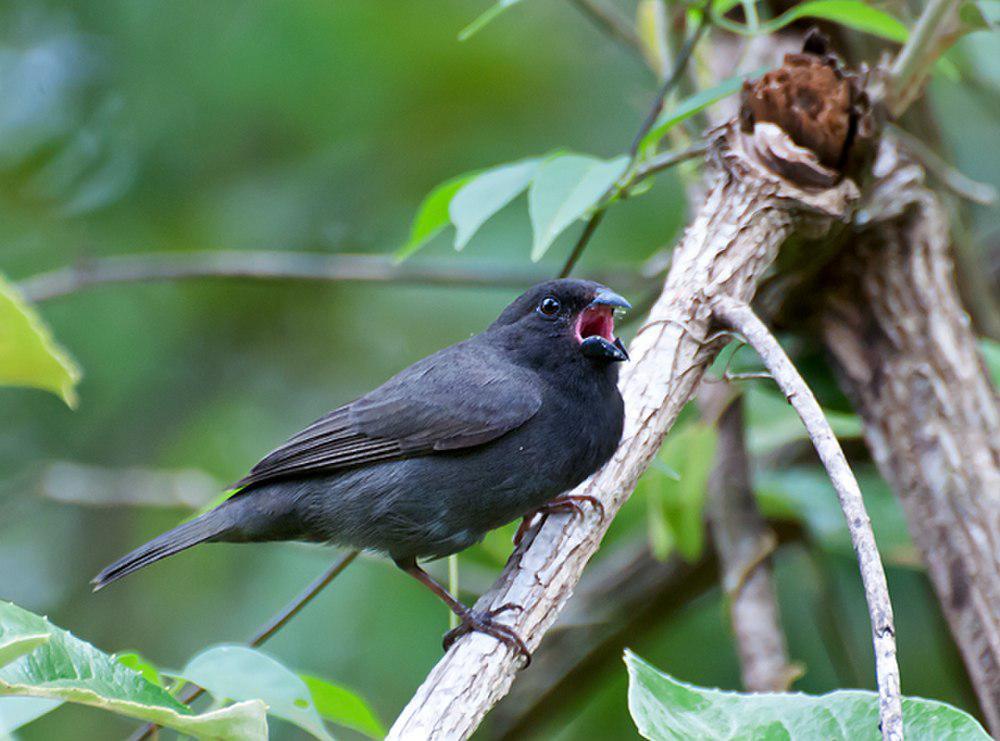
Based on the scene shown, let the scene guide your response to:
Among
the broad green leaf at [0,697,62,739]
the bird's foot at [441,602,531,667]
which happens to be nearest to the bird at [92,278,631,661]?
the bird's foot at [441,602,531,667]

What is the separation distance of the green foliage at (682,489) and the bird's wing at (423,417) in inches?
20.6

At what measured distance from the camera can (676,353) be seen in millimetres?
2963

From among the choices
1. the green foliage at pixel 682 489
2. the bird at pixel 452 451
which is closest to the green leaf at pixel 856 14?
the bird at pixel 452 451

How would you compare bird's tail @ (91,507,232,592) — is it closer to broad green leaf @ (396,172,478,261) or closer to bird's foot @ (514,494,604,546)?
bird's foot @ (514,494,604,546)

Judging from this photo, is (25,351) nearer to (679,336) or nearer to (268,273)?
(679,336)

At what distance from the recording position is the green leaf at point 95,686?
1934 mm

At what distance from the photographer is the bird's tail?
11.2ft

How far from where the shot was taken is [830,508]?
4.16 meters

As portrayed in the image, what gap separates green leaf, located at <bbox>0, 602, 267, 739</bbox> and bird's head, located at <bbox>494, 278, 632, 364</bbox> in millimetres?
1823

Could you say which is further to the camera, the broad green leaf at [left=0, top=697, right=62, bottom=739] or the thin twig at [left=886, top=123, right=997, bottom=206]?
the thin twig at [left=886, top=123, right=997, bottom=206]

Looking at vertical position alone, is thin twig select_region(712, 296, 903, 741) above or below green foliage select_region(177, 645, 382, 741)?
above

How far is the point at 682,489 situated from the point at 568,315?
26.8 inches

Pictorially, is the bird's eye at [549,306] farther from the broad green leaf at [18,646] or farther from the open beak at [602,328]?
the broad green leaf at [18,646]

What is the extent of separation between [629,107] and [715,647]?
3024 millimetres
